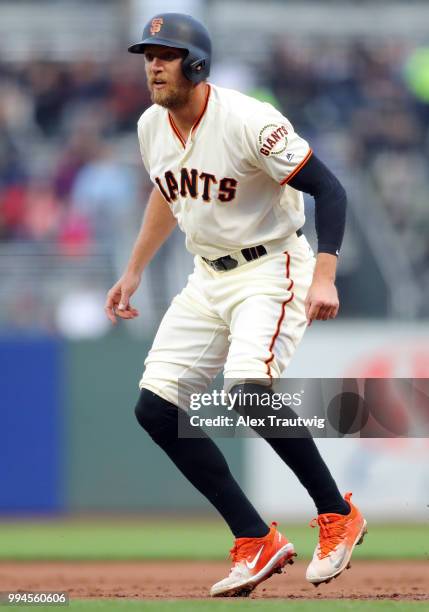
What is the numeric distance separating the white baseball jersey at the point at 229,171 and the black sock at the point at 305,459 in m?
0.62

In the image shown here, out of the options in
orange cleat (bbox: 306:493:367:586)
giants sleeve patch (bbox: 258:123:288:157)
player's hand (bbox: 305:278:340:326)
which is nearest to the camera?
player's hand (bbox: 305:278:340:326)

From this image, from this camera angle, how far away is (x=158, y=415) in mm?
4832

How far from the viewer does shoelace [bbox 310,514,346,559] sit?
4734 millimetres

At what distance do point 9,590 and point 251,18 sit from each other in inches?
421

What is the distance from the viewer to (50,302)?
10219mm

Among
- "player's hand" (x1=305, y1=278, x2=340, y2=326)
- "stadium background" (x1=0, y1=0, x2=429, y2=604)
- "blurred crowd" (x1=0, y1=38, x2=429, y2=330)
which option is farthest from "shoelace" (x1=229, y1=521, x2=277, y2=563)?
"blurred crowd" (x1=0, y1=38, x2=429, y2=330)

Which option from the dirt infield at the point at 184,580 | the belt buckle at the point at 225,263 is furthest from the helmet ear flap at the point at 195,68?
the dirt infield at the point at 184,580

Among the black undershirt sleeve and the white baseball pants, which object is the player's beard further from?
the white baseball pants

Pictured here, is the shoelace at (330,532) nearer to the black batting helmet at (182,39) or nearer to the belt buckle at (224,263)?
the belt buckle at (224,263)

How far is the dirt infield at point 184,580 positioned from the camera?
16.5 feet

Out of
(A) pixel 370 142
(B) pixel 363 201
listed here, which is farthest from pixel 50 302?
(A) pixel 370 142

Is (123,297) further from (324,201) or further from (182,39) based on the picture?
(182,39)

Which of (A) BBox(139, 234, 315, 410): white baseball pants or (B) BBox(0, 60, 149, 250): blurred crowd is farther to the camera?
(B) BBox(0, 60, 149, 250): blurred crowd

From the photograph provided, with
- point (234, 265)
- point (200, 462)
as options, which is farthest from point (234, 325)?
point (200, 462)
